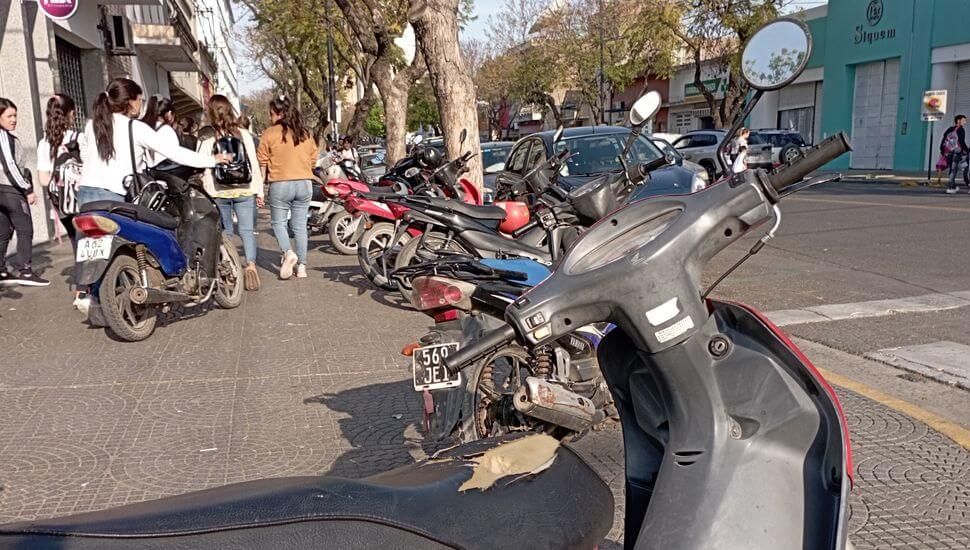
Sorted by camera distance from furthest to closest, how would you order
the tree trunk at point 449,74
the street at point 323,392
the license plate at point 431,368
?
1. the tree trunk at point 449,74
2. the street at point 323,392
3. the license plate at point 431,368

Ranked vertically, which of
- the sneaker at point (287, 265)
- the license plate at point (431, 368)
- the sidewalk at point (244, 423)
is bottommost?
the sidewalk at point (244, 423)

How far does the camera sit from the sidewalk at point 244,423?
3.52 m

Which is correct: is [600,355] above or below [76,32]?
below

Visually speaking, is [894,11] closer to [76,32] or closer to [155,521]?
[76,32]

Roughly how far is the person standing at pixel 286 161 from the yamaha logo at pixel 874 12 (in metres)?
28.4

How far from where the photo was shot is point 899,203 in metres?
15.8

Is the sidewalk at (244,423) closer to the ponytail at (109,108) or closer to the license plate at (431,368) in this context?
the license plate at (431,368)

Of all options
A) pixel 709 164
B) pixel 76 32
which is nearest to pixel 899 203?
pixel 709 164

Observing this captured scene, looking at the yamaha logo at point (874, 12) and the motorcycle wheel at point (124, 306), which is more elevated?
the yamaha logo at point (874, 12)

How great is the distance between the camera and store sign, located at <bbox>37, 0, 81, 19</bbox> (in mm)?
10070

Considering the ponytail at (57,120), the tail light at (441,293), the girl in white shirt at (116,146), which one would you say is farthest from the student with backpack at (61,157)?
the tail light at (441,293)

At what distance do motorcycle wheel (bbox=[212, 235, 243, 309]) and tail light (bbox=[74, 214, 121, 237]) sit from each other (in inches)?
53.7

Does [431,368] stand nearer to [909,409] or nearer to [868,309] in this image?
[909,409]

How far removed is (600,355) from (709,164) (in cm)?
2411
